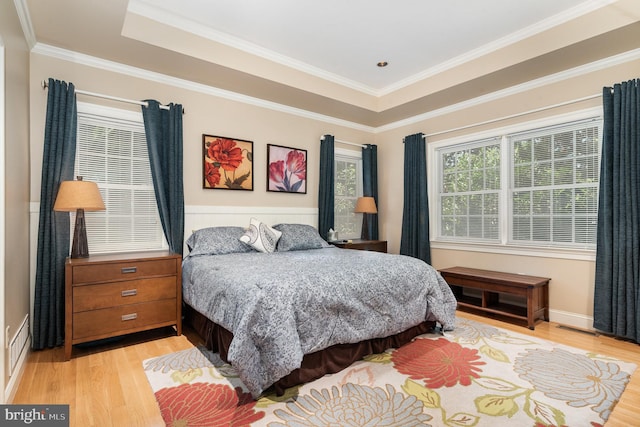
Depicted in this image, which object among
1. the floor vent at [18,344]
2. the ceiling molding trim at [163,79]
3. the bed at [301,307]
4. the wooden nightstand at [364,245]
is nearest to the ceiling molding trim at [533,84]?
the ceiling molding trim at [163,79]

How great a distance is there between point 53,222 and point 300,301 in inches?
88.6

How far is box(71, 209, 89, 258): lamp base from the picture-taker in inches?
108

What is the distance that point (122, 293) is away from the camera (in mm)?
2689

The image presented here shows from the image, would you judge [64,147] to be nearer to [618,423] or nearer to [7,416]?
[7,416]

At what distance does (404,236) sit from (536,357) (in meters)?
2.46

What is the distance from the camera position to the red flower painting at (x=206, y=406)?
1756mm

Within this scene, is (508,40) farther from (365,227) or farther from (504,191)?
(365,227)

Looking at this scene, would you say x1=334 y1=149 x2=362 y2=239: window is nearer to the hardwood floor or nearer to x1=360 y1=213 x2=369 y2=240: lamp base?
x1=360 y1=213 x2=369 y2=240: lamp base

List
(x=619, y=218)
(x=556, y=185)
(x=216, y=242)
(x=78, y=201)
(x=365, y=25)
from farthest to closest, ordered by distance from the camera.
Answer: (x=556, y=185) → (x=216, y=242) → (x=365, y=25) → (x=619, y=218) → (x=78, y=201)

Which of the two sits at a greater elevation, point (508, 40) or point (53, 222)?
point (508, 40)

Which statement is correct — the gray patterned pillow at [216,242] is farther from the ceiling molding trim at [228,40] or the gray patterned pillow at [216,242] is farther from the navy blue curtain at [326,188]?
the ceiling molding trim at [228,40]

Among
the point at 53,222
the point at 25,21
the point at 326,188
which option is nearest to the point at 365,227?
the point at 326,188

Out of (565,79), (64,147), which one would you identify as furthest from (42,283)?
(565,79)

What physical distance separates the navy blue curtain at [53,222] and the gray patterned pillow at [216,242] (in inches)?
41.4
